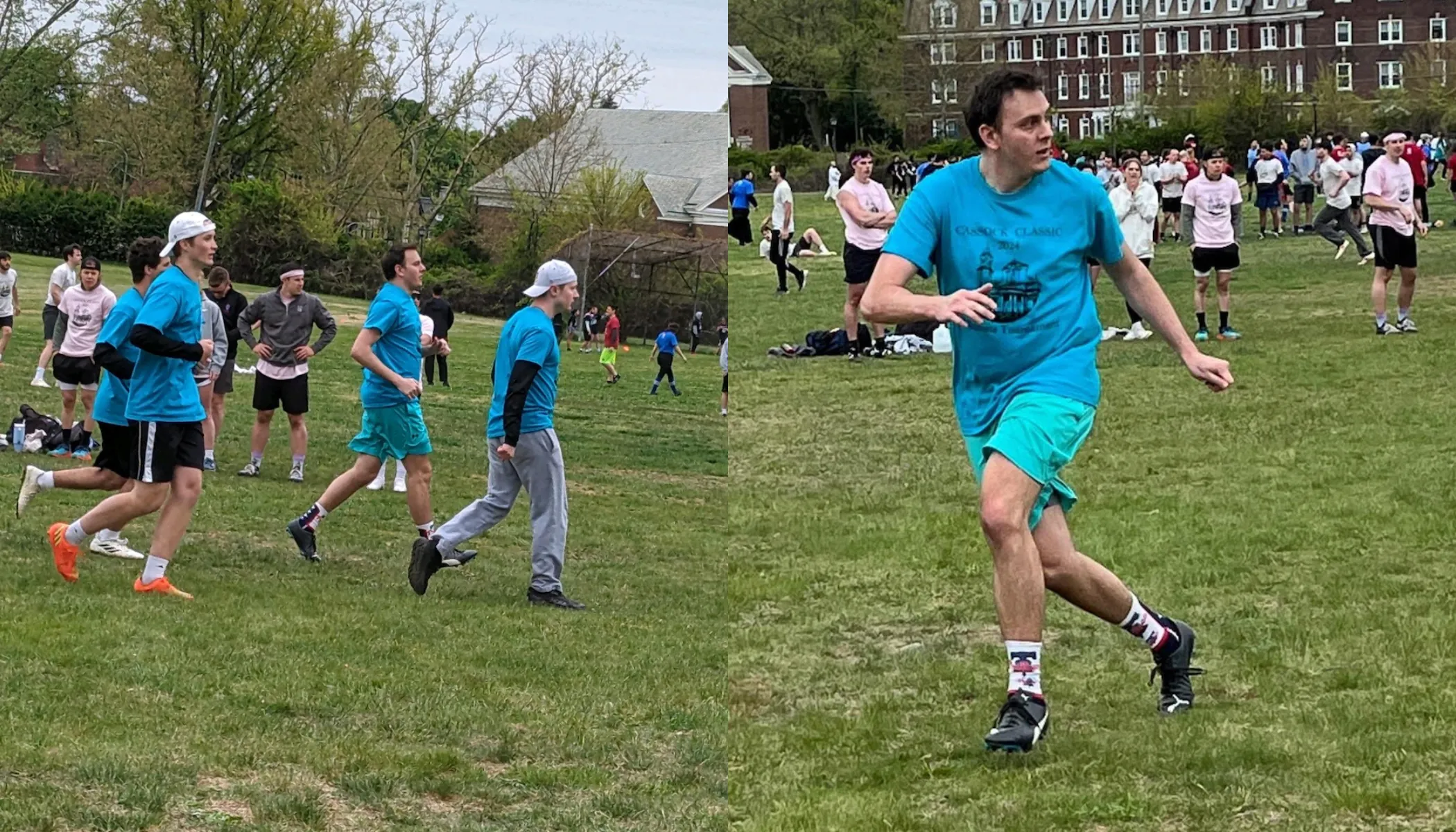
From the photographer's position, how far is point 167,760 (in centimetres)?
495

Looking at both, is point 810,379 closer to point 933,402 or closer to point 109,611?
point 933,402

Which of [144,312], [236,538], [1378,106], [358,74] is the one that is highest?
[1378,106]

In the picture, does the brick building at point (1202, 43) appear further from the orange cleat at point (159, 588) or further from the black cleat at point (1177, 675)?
the black cleat at point (1177, 675)

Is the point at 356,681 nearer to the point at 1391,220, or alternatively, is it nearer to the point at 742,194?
the point at 1391,220

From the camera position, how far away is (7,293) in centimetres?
1677

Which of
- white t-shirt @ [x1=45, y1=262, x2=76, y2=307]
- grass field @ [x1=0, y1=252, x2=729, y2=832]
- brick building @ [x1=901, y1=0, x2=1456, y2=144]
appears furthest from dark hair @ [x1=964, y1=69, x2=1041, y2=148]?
brick building @ [x1=901, y1=0, x2=1456, y2=144]

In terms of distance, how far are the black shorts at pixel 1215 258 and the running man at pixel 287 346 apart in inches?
323

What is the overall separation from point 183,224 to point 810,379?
7.76m

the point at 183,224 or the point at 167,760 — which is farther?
the point at 183,224

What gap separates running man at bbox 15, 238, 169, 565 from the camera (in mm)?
8078

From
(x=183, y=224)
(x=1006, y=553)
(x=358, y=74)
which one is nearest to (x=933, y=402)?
(x=358, y=74)

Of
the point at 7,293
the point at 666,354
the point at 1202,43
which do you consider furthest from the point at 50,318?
the point at 1202,43

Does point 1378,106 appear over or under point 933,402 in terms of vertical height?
over

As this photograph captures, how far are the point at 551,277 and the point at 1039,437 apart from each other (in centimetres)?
394
